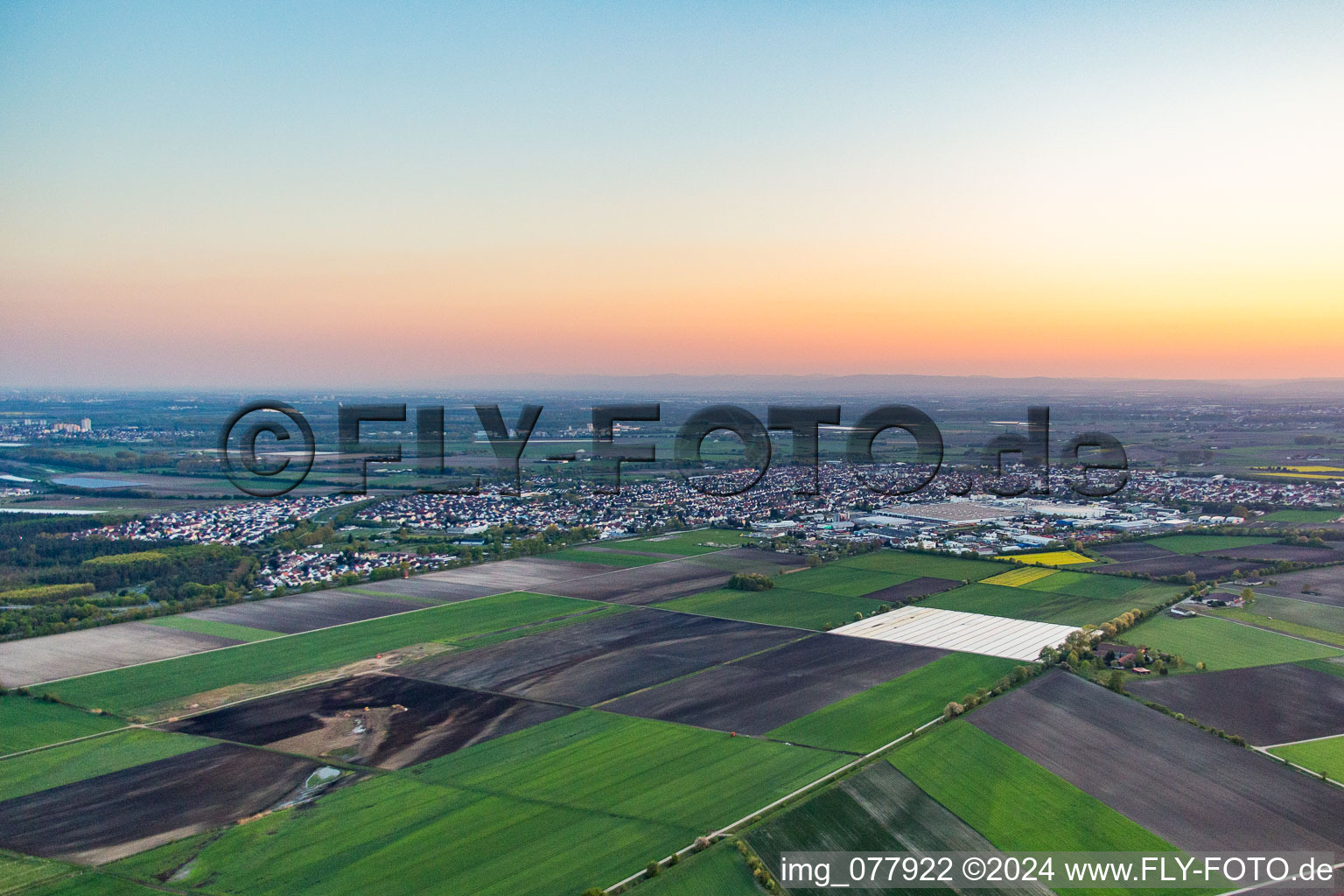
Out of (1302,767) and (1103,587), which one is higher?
(1103,587)

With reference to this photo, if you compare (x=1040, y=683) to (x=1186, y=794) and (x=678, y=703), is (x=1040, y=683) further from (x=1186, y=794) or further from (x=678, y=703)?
(x=678, y=703)

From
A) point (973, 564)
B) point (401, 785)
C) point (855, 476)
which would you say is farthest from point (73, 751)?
point (855, 476)

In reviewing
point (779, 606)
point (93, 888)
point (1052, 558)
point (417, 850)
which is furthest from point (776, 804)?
point (1052, 558)

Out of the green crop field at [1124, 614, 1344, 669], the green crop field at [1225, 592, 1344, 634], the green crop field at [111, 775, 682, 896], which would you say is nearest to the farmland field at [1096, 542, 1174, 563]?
the green crop field at [1225, 592, 1344, 634]

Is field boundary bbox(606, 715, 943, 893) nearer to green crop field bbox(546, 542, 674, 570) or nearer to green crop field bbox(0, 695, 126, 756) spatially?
green crop field bbox(0, 695, 126, 756)

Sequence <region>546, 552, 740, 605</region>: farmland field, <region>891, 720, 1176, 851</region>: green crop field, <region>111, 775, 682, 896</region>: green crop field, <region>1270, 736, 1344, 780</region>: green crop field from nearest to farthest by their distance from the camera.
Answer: <region>111, 775, 682, 896</region>: green crop field, <region>891, 720, 1176, 851</region>: green crop field, <region>1270, 736, 1344, 780</region>: green crop field, <region>546, 552, 740, 605</region>: farmland field

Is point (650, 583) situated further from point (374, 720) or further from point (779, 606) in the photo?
point (374, 720)

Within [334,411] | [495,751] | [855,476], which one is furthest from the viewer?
[334,411]
